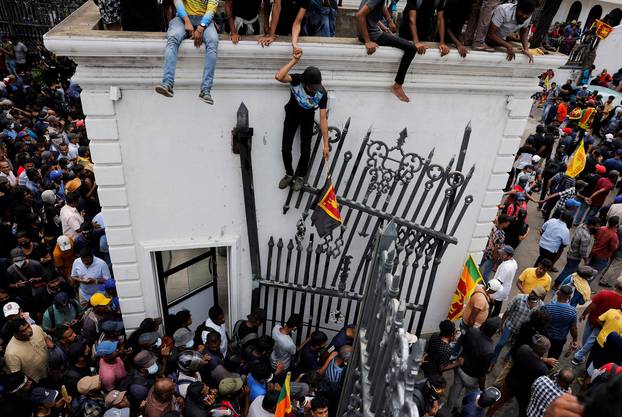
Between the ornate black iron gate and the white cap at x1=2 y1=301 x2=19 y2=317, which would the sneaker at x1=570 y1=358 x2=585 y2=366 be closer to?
the ornate black iron gate

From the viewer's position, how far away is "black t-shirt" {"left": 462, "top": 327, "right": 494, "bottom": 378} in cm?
577

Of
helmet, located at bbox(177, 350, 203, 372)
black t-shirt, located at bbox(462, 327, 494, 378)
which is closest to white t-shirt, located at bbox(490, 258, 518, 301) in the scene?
black t-shirt, located at bbox(462, 327, 494, 378)

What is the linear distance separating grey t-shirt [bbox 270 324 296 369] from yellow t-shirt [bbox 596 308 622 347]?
4165 mm

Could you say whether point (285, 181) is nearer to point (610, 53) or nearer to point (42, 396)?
point (42, 396)

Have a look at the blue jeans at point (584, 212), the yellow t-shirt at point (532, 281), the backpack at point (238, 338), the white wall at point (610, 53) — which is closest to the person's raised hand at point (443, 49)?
the yellow t-shirt at point (532, 281)

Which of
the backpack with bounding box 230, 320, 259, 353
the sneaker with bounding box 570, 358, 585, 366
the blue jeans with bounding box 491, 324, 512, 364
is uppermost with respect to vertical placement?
the backpack with bounding box 230, 320, 259, 353

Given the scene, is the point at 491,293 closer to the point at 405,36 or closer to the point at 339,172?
the point at 339,172

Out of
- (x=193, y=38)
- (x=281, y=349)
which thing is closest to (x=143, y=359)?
(x=281, y=349)

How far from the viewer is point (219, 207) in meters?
5.82

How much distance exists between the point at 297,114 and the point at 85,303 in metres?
4.27

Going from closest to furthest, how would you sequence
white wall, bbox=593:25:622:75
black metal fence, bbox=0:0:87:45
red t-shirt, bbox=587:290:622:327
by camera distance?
red t-shirt, bbox=587:290:622:327
black metal fence, bbox=0:0:87:45
white wall, bbox=593:25:622:75

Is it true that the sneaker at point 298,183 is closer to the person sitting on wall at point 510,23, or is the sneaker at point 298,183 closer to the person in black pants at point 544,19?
the person sitting on wall at point 510,23

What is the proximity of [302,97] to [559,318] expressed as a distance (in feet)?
15.1

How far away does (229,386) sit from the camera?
491cm
